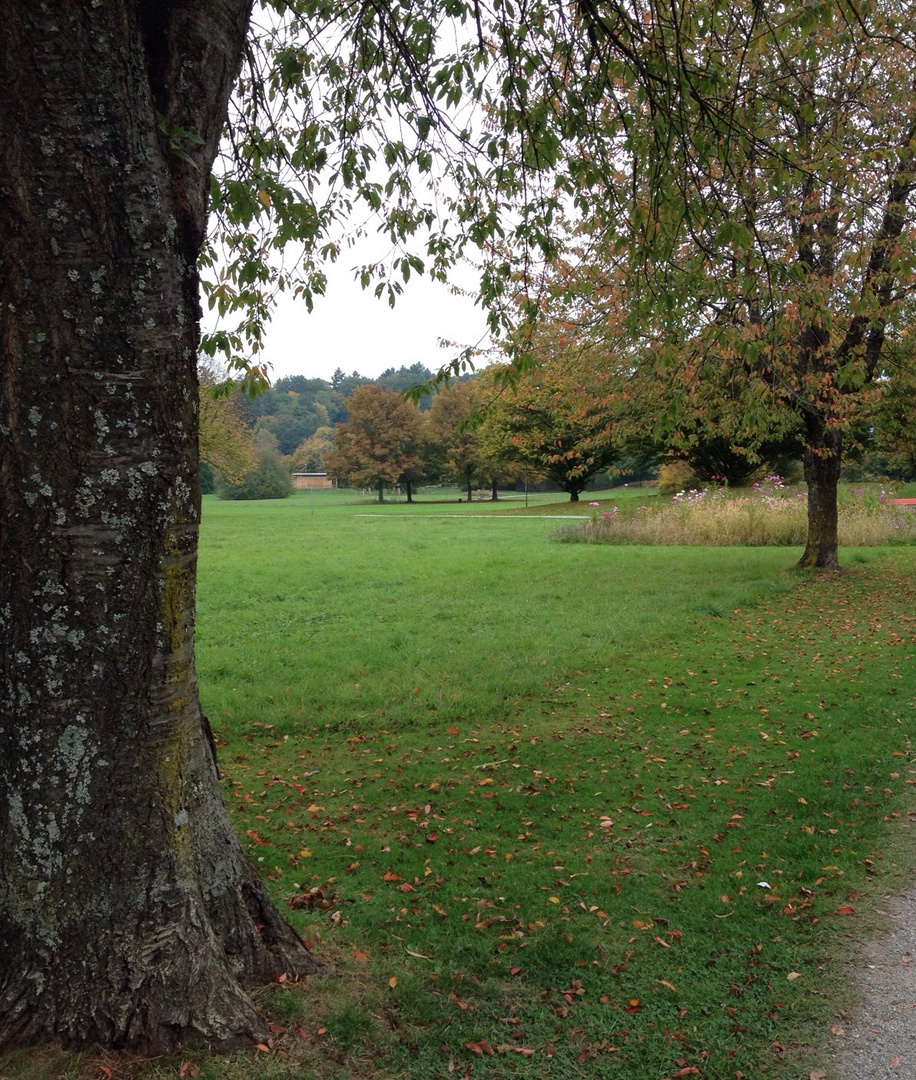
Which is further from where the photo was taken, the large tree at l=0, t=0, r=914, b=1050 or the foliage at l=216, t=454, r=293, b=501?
the foliage at l=216, t=454, r=293, b=501

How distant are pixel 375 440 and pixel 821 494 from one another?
149 ft

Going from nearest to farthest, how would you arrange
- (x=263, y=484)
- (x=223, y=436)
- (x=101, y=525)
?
(x=101, y=525) → (x=223, y=436) → (x=263, y=484)

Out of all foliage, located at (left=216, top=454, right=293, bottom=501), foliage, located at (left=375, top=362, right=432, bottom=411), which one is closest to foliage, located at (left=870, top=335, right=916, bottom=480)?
foliage, located at (left=216, top=454, right=293, bottom=501)

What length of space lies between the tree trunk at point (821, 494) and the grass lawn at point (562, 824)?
3.06 meters

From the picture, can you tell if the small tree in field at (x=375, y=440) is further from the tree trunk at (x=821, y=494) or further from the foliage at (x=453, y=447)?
the tree trunk at (x=821, y=494)

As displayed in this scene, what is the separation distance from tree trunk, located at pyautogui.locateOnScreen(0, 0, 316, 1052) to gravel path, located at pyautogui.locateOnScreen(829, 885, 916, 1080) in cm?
217

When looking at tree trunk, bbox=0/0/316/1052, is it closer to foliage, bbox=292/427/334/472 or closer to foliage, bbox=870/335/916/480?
foliage, bbox=870/335/916/480

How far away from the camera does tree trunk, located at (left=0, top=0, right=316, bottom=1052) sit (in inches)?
92.0

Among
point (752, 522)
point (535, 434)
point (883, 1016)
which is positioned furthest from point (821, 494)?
point (883, 1016)

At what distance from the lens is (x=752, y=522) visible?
2041cm

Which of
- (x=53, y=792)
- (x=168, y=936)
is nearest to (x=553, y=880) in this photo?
(x=168, y=936)

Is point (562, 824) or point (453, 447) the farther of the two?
point (453, 447)

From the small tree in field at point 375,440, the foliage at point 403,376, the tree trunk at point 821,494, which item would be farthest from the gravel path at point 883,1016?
the foliage at point 403,376

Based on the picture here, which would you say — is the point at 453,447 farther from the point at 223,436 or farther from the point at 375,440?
the point at 223,436
